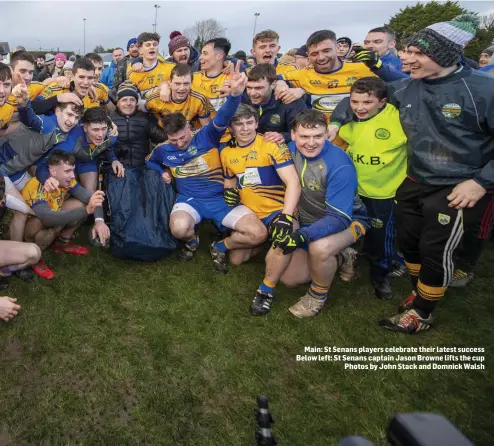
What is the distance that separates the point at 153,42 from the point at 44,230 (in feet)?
10.7

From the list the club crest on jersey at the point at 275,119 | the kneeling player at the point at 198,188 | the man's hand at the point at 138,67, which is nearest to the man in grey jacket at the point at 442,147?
the club crest on jersey at the point at 275,119

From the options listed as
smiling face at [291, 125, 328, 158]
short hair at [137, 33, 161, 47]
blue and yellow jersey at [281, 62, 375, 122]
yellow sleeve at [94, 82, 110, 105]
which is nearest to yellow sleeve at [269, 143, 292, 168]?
smiling face at [291, 125, 328, 158]

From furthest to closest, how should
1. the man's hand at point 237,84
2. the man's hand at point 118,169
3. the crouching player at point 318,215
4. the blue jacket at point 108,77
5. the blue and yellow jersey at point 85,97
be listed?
1. the blue jacket at point 108,77
2. the blue and yellow jersey at point 85,97
3. the man's hand at point 118,169
4. the man's hand at point 237,84
5. the crouching player at point 318,215

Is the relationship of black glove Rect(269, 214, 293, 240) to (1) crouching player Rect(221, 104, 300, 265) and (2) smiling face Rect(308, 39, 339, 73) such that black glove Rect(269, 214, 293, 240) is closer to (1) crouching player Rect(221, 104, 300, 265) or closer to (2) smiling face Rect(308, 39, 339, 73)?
(1) crouching player Rect(221, 104, 300, 265)

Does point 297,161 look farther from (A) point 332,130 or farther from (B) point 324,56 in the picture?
(B) point 324,56

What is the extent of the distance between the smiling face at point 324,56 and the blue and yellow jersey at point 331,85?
67 mm

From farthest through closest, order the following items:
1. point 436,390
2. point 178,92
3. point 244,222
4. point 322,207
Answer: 1. point 178,92
2. point 244,222
3. point 322,207
4. point 436,390

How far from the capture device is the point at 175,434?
2191 mm

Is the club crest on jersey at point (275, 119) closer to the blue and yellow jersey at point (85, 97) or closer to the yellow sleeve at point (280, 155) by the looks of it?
the yellow sleeve at point (280, 155)

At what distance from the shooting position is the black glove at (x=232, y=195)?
3988 millimetres

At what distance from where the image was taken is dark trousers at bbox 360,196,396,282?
3426 millimetres

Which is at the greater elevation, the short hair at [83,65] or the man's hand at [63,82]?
the short hair at [83,65]

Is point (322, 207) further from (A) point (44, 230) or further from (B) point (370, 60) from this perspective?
(A) point (44, 230)

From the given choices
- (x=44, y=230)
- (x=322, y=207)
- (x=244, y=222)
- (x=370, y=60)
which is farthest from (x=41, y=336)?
(x=370, y=60)
